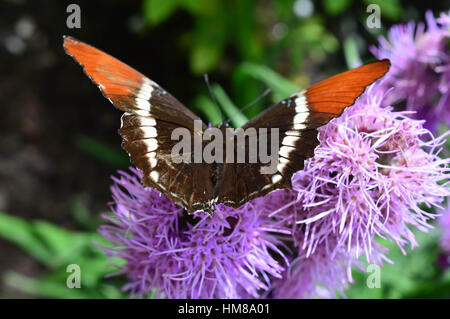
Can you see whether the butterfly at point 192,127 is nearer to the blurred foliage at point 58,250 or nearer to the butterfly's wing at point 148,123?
the butterfly's wing at point 148,123

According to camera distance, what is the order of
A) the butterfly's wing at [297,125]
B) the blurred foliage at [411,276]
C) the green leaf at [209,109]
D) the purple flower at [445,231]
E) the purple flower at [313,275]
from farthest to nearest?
the green leaf at [209,109], the purple flower at [445,231], the blurred foliage at [411,276], the purple flower at [313,275], the butterfly's wing at [297,125]

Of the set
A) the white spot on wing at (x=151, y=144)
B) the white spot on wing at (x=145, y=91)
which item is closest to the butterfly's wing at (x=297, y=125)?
the white spot on wing at (x=151, y=144)

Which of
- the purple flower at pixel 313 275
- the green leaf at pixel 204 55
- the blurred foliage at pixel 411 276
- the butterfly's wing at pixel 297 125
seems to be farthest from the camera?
the green leaf at pixel 204 55

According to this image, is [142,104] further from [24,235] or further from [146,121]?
[24,235]

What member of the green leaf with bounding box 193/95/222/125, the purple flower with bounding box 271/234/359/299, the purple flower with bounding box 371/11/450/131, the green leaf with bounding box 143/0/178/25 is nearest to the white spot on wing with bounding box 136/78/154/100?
the purple flower with bounding box 271/234/359/299

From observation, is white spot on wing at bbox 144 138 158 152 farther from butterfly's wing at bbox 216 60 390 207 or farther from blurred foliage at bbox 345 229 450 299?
blurred foliage at bbox 345 229 450 299

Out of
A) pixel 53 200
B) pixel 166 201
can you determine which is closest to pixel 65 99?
pixel 53 200

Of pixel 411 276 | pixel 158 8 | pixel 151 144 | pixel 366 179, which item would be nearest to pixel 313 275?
pixel 366 179

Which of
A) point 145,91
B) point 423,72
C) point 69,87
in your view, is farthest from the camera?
point 69,87
